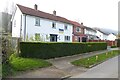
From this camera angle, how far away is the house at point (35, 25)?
3497 centimetres

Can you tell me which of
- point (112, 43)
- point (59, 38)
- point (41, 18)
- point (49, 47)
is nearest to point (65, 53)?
point (49, 47)

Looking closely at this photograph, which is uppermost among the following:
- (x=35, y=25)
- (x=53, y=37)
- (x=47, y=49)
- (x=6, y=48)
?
(x=35, y=25)

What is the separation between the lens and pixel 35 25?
3669cm

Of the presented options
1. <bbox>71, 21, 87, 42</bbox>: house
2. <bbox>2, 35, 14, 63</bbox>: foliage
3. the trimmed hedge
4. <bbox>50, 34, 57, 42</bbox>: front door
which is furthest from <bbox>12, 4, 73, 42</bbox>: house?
<bbox>2, 35, 14, 63</bbox>: foliage

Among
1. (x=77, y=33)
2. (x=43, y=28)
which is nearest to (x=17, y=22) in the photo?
(x=43, y=28)

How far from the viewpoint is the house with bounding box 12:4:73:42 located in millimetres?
34969

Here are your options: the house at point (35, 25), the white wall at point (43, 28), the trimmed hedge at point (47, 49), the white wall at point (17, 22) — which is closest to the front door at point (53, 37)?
the house at point (35, 25)

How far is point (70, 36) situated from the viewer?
163ft

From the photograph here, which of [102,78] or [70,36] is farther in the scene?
[70,36]

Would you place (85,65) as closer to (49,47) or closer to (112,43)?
(49,47)

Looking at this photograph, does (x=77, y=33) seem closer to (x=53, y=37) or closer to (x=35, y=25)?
(x=53, y=37)

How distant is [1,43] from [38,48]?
7120 mm

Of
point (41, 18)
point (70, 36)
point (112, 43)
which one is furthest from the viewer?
point (112, 43)

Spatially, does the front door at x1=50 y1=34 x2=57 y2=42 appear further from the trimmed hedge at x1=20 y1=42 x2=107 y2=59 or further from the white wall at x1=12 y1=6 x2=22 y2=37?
the trimmed hedge at x1=20 y1=42 x2=107 y2=59
